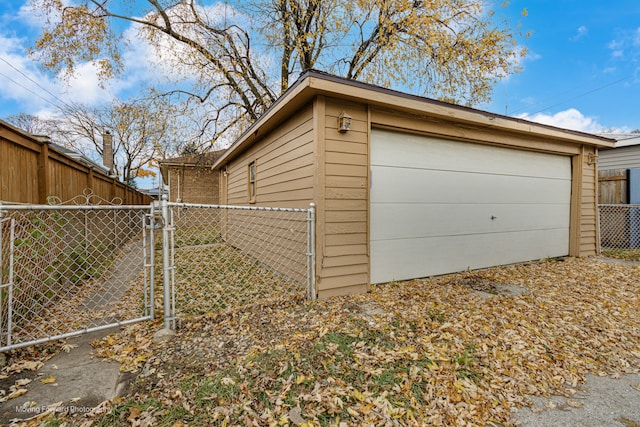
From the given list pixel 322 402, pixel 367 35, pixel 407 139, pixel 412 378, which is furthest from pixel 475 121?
pixel 367 35

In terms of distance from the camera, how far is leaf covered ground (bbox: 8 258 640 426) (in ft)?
5.21

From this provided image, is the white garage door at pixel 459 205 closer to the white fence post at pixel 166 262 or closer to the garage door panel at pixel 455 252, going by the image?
the garage door panel at pixel 455 252

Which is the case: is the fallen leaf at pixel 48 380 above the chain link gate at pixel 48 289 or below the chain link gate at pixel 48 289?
below

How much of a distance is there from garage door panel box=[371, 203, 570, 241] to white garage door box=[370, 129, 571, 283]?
0.6 inches

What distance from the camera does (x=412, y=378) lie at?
1849 millimetres

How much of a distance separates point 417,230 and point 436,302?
50.2 inches

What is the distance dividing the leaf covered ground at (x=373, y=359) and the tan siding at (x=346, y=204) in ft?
0.99

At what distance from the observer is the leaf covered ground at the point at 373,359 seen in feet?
5.21

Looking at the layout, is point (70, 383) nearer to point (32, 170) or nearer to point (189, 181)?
point (32, 170)

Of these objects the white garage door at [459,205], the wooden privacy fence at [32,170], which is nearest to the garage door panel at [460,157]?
the white garage door at [459,205]

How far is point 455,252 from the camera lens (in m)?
4.58

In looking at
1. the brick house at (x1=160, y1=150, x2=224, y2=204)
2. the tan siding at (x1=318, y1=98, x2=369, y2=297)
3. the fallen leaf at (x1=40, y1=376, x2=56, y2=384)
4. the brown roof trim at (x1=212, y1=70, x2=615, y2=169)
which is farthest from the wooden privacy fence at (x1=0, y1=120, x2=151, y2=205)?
the brick house at (x1=160, y1=150, x2=224, y2=204)

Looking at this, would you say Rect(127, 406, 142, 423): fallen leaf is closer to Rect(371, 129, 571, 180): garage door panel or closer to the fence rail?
the fence rail

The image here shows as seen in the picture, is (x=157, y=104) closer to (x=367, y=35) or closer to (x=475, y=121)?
(x=367, y=35)
